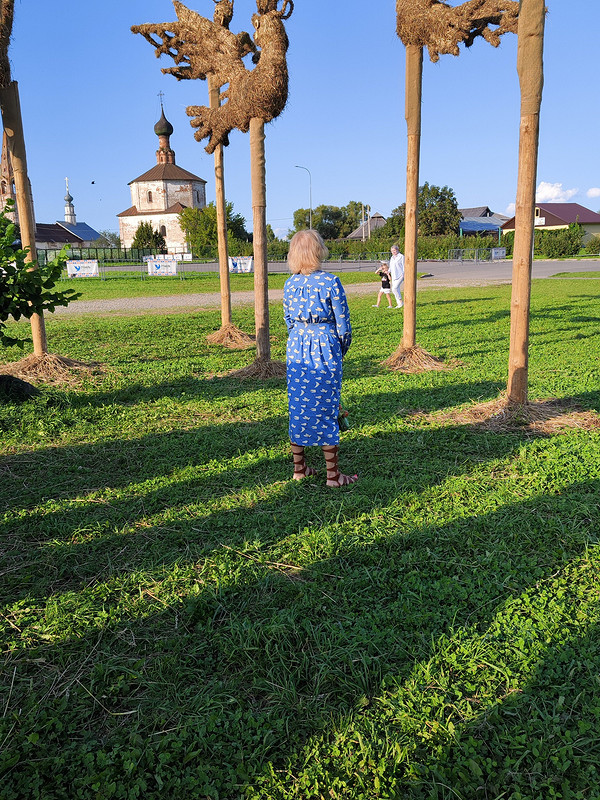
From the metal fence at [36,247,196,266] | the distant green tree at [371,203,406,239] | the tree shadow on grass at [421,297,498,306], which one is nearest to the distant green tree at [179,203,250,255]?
the metal fence at [36,247,196,266]

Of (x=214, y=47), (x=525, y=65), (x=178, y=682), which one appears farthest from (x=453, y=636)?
(x=214, y=47)

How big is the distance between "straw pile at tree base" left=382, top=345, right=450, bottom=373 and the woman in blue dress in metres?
4.15

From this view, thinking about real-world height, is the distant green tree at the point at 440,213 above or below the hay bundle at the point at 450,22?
above

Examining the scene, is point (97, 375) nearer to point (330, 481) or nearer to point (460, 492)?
point (330, 481)

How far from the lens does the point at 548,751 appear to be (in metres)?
2.11

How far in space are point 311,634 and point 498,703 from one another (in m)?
0.83

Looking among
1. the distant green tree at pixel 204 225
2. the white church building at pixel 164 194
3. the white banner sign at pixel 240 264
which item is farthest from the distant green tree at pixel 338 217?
the white banner sign at pixel 240 264

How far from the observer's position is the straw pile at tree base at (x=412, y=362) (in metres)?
8.46

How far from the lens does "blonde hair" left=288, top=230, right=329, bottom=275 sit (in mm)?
4266

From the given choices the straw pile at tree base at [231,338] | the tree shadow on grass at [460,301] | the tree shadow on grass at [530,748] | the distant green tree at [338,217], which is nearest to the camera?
the tree shadow on grass at [530,748]

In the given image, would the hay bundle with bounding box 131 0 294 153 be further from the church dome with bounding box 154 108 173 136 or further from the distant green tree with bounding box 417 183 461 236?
the church dome with bounding box 154 108 173 136

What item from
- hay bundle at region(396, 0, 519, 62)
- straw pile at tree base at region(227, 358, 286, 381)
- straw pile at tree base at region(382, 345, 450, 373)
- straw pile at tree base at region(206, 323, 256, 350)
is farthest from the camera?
straw pile at tree base at region(206, 323, 256, 350)

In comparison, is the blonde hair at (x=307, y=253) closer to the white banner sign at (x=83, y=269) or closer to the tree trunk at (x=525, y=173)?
the tree trunk at (x=525, y=173)

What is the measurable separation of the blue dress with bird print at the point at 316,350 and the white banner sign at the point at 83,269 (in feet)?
104
